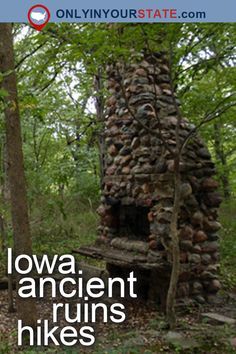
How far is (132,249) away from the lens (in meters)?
6.02

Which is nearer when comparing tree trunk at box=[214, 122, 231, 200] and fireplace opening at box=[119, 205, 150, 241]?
fireplace opening at box=[119, 205, 150, 241]

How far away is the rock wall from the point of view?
562 cm

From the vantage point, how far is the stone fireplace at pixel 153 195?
5.61m

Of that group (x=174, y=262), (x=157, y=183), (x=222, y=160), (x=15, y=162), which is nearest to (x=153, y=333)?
(x=174, y=262)

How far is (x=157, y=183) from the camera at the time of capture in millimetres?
5688
